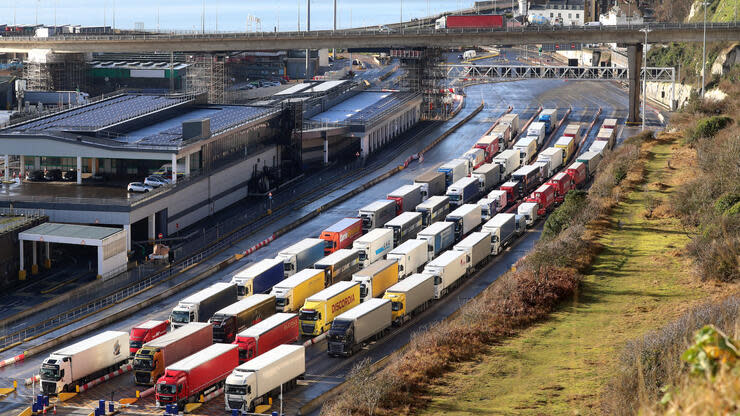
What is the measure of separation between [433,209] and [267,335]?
1322 inches

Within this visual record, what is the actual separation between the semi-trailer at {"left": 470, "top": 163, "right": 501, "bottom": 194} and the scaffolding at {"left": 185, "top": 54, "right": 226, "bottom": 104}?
173ft

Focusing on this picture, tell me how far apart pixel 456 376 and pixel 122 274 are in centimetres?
3684

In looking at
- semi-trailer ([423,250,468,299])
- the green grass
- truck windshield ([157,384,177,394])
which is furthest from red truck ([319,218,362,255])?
truck windshield ([157,384,177,394])

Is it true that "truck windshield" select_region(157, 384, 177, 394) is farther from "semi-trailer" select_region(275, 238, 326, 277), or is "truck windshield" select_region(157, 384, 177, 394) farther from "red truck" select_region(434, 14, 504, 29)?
"red truck" select_region(434, 14, 504, 29)

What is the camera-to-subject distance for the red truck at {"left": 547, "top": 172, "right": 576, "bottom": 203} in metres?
95.2

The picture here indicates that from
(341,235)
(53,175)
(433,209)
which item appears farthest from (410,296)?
(53,175)

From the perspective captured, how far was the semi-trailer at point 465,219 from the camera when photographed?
268ft

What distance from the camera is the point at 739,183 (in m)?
63.9

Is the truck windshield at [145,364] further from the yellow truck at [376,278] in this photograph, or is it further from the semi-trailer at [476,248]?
the semi-trailer at [476,248]

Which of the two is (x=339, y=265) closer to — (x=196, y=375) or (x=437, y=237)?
(x=437, y=237)

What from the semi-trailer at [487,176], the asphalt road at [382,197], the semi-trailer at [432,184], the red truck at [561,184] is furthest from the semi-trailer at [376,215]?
the red truck at [561,184]

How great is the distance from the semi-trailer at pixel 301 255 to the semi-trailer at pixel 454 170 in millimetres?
28024

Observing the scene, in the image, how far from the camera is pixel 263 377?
48.7 metres

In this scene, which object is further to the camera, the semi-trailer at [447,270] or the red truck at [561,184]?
the red truck at [561,184]
